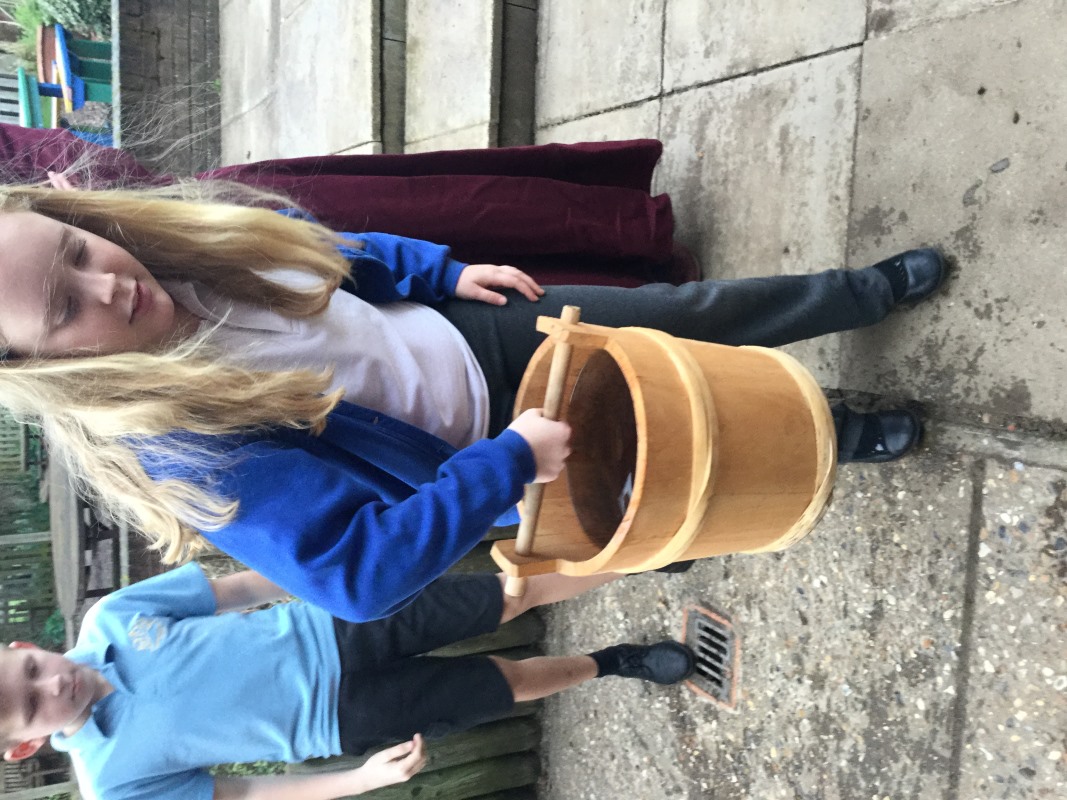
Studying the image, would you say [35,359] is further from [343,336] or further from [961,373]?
[961,373]

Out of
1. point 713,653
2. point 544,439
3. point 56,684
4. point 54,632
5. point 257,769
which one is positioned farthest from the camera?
point 54,632

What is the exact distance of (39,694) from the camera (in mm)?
2064

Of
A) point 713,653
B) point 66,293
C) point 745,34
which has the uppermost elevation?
point 745,34

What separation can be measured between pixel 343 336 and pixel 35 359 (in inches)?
19.8

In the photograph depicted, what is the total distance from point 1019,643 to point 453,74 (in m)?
3.01

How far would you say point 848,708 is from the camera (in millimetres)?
2125

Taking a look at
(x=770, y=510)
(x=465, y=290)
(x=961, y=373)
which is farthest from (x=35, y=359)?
(x=961, y=373)

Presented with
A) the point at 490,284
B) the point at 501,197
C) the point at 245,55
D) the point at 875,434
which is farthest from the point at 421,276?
the point at 245,55

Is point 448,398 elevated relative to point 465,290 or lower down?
lower down

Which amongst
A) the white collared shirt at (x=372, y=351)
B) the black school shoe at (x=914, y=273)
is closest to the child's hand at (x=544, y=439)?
the white collared shirt at (x=372, y=351)

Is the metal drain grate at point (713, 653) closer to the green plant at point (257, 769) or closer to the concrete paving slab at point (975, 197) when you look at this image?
the concrete paving slab at point (975, 197)

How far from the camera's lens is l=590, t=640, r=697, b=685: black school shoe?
2.79m

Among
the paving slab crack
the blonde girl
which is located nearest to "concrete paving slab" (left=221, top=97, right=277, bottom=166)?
the blonde girl

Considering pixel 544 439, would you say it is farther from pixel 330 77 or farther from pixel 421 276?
pixel 330 77
